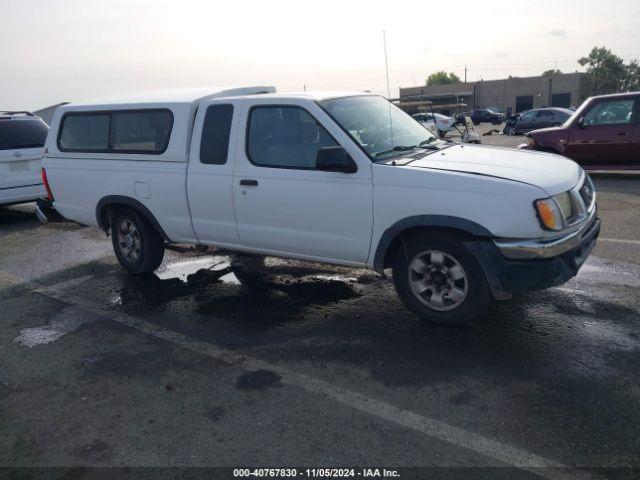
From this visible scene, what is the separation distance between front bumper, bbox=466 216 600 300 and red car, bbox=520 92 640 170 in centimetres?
751

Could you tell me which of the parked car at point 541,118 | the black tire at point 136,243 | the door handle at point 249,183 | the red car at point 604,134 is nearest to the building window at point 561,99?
the parked car at point 541,118

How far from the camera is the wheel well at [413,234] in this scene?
165 inches

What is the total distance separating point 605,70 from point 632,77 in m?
4.86

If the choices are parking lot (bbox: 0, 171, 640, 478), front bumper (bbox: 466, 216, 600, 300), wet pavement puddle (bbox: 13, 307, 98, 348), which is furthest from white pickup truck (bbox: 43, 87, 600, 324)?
wet pavement puddle (bbox: 13, 307, 98, 348)

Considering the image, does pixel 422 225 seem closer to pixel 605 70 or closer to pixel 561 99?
pixel 561 99

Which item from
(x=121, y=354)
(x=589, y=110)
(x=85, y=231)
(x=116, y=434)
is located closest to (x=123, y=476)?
(x=116, y=434)

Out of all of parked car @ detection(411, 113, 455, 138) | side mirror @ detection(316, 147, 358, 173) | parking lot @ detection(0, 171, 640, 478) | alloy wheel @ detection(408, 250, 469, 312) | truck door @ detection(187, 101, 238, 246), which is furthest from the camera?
parked car @ detection(411, 113, 455, 138)

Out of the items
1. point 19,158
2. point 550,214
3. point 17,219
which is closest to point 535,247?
point 550,214

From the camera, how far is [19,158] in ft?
31.0

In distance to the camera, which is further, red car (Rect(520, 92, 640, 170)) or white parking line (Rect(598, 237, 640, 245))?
red car (Rect(520, 92, 640, 170))

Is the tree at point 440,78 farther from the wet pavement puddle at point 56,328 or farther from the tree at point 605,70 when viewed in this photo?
the wet pavement puddle at point 56,328

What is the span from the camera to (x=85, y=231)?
895 centimetres

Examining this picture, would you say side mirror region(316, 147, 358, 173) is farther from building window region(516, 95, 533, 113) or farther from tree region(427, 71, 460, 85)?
tree region(427, 71, 460, 85)

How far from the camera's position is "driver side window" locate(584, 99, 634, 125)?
10.3m
